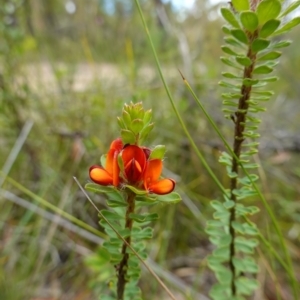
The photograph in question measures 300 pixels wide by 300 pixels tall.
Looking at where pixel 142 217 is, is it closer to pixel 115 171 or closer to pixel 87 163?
pixel 115 171

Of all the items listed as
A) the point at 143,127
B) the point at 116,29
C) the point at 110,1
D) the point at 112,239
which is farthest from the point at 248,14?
the point at 110,1

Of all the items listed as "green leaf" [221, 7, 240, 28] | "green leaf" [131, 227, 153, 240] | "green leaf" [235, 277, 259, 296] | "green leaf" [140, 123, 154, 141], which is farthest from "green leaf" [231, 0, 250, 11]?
"green leaf" [235, 277, 259, 296]

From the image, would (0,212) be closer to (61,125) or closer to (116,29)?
(61,125)

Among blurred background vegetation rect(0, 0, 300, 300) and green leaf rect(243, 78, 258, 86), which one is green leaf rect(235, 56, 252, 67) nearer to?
green leaf rect(243, 78, 258, 86)

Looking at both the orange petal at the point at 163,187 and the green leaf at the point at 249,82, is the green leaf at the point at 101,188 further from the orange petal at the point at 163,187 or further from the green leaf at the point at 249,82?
the green leaf at the point at 249,82

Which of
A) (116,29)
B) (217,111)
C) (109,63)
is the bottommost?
(217,111)

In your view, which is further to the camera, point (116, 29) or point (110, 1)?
point (110, 1)
